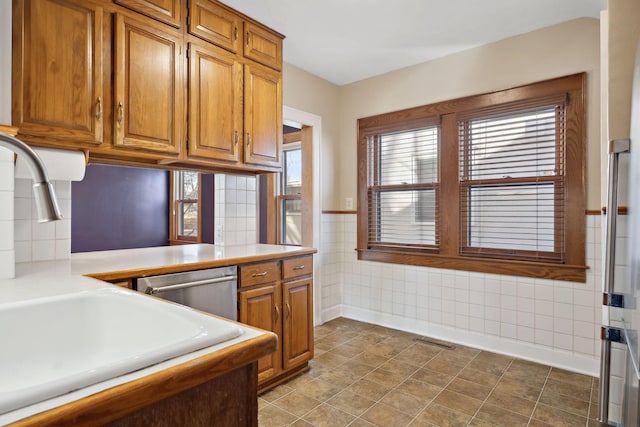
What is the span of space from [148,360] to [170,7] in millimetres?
2222

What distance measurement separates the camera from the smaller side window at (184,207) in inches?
179

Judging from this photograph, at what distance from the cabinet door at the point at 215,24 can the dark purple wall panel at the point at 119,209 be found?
280 cm

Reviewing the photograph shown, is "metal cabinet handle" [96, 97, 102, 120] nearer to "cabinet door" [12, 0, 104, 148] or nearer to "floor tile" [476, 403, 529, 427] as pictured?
"cabinet door" [12, 0, 104, 148]

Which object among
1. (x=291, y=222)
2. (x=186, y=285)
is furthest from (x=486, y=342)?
(x=291, y=222)

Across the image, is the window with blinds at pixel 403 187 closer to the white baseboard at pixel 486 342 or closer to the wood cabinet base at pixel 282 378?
the white baseboard at pixel 486 342

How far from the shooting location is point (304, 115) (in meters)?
3.56

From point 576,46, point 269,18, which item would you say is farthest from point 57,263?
point 576,46

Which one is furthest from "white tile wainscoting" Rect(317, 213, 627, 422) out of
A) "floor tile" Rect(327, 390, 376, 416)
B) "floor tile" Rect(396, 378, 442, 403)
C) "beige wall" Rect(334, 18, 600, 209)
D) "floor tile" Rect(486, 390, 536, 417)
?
"floor tile" Rect(327, 390, 376, 416)

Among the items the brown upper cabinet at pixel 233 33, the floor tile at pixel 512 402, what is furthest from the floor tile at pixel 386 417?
the brown upper cabinet at pixel 233 33

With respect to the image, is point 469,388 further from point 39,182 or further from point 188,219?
point 188,219

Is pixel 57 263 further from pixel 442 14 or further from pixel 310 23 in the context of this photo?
pixel 442 14

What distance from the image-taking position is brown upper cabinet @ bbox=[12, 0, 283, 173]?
169cm

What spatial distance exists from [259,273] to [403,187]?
73.2 inches

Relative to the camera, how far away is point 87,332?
3.36 ft
